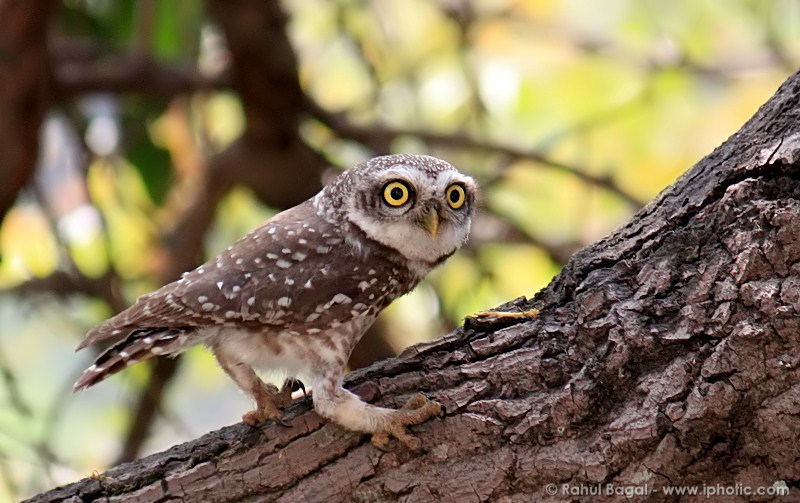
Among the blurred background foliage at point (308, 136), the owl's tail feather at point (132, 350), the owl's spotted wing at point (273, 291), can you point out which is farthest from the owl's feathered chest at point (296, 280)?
the blurred background foliage at point (308, 136)

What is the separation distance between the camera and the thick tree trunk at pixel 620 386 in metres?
2.11

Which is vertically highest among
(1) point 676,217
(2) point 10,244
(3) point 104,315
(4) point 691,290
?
(2) point 10,244

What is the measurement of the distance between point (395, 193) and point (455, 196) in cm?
20

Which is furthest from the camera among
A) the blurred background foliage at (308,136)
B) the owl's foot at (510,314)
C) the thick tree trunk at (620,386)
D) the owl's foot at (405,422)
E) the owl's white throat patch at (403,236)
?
the blurred background foliage at (308,136)

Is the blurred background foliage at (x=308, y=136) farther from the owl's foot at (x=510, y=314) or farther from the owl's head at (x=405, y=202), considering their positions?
the owl's foot at (x=510, y=314)

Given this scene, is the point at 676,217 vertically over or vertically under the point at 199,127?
under

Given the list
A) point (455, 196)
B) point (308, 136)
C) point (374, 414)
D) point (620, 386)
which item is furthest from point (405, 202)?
point (308, 136)

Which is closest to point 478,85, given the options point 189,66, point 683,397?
point 189,66

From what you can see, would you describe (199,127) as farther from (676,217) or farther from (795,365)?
(795,365)

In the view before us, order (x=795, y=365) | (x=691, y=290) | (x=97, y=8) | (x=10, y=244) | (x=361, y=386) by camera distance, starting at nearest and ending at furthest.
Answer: (x=795, y=365) → (x=691, y=290) → (x=361, y=386) → (x=97, y=8) → (x=10, y=244)

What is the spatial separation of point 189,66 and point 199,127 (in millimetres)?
677

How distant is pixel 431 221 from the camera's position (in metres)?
2.71

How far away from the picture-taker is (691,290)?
2211 millimetres

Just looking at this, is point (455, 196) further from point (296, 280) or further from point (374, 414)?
point (374, 414)
